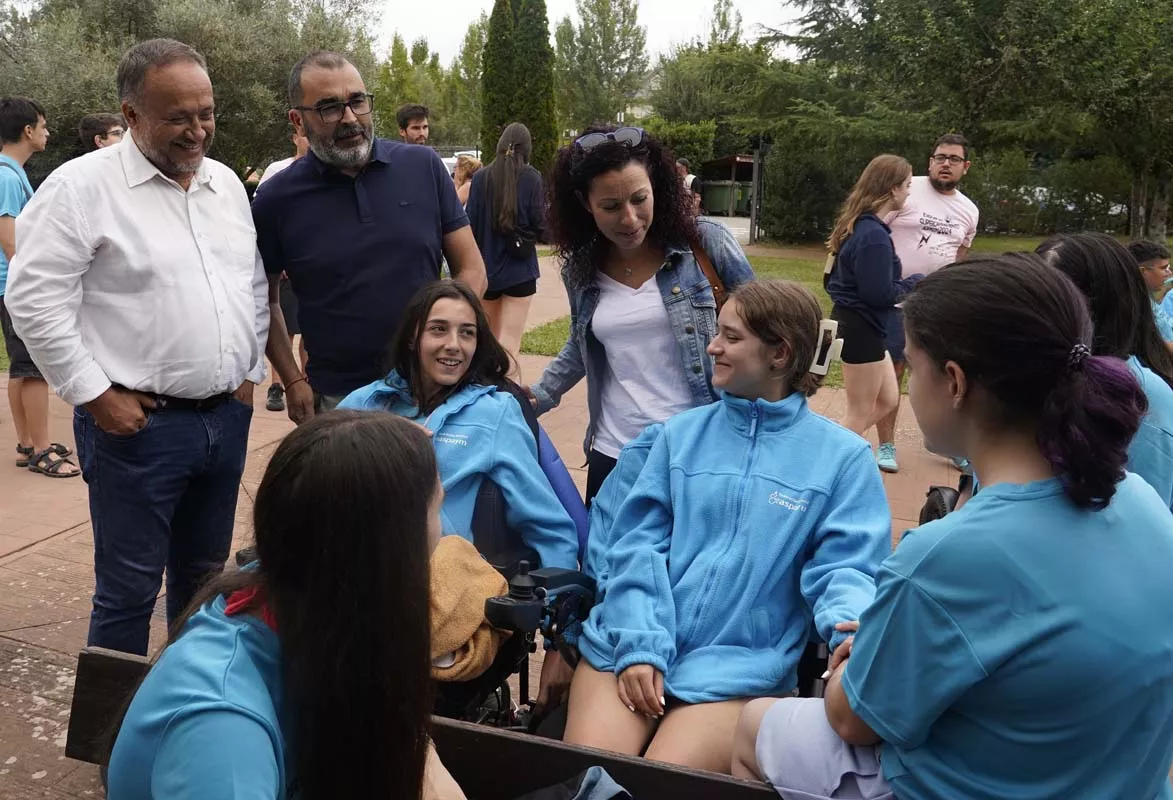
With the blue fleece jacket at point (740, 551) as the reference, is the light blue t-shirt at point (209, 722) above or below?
above

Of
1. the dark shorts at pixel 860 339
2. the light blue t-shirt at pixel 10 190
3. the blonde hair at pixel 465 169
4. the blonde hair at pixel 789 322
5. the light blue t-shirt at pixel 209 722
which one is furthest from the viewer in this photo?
the blonde hair at pixel 465 169

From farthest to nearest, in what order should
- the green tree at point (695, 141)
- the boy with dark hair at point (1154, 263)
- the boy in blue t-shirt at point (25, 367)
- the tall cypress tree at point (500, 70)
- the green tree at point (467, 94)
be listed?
the green tree at point (467, 94) → the green tree at point (695, 141) → the tall cypress tree at point (500, 70) → the boy in blue t-shirt at point (25, 367) → the boy with dark hair at point (1154, 263)

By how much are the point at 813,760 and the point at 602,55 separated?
62.1 meters

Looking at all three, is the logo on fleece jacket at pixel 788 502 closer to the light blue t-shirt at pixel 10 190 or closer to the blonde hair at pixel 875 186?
the blonde hair at pixel 875 186

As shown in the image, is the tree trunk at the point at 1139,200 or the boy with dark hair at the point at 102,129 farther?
the tree trunk at the point at 1139,200

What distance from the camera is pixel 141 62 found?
2703 millimetres

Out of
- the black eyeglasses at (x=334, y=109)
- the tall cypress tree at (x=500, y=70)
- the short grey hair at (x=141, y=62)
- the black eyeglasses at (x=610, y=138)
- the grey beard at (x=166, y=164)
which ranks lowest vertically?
the grey beard at (x=166, y=164)

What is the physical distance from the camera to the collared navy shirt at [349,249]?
3273mm

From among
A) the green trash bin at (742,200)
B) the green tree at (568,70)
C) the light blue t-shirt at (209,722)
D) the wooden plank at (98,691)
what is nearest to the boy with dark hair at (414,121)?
the wooden plank at (98,691)

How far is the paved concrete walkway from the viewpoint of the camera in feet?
9.91

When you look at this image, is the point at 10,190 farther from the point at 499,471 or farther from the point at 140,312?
the point at 499,471

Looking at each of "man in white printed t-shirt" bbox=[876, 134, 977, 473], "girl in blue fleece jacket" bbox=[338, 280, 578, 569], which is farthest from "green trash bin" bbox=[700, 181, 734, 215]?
"girl in blue fleece jacket" bbox=[338, 280, 578, 569]

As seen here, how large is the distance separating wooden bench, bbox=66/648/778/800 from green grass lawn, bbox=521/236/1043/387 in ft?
4.38

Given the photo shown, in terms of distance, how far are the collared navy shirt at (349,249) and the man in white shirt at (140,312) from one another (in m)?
0.31
